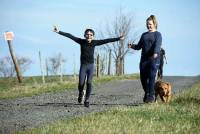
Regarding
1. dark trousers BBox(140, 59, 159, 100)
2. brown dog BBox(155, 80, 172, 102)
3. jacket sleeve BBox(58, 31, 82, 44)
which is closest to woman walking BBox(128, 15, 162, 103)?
dark trousers BBox(140, 59, 159, 100)

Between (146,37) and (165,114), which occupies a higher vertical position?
(146,37)

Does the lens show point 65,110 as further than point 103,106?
No

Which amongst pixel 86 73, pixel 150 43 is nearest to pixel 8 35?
pixel 86 73

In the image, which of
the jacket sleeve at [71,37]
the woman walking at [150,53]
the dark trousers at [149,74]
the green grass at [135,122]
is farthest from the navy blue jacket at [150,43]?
the jacket sleeve at [71,37]

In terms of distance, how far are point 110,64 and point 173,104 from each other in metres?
26.3

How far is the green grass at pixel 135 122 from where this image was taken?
889cm

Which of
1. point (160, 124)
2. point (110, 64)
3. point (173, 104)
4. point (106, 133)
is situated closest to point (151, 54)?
point (173, 104)

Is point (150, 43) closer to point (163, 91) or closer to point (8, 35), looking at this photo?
point (163, 91)

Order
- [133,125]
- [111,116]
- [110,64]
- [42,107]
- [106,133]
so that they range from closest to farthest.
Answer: [106,133] < [133,125] < [111,116] < [42,107] < [110,64]

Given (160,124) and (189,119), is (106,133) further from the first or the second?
(189,119)

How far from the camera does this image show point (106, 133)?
861cm

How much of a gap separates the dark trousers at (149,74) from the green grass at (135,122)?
4.24 ft

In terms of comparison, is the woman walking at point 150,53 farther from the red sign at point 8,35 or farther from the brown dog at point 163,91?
the red sign at point 8,35

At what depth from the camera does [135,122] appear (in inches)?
387
